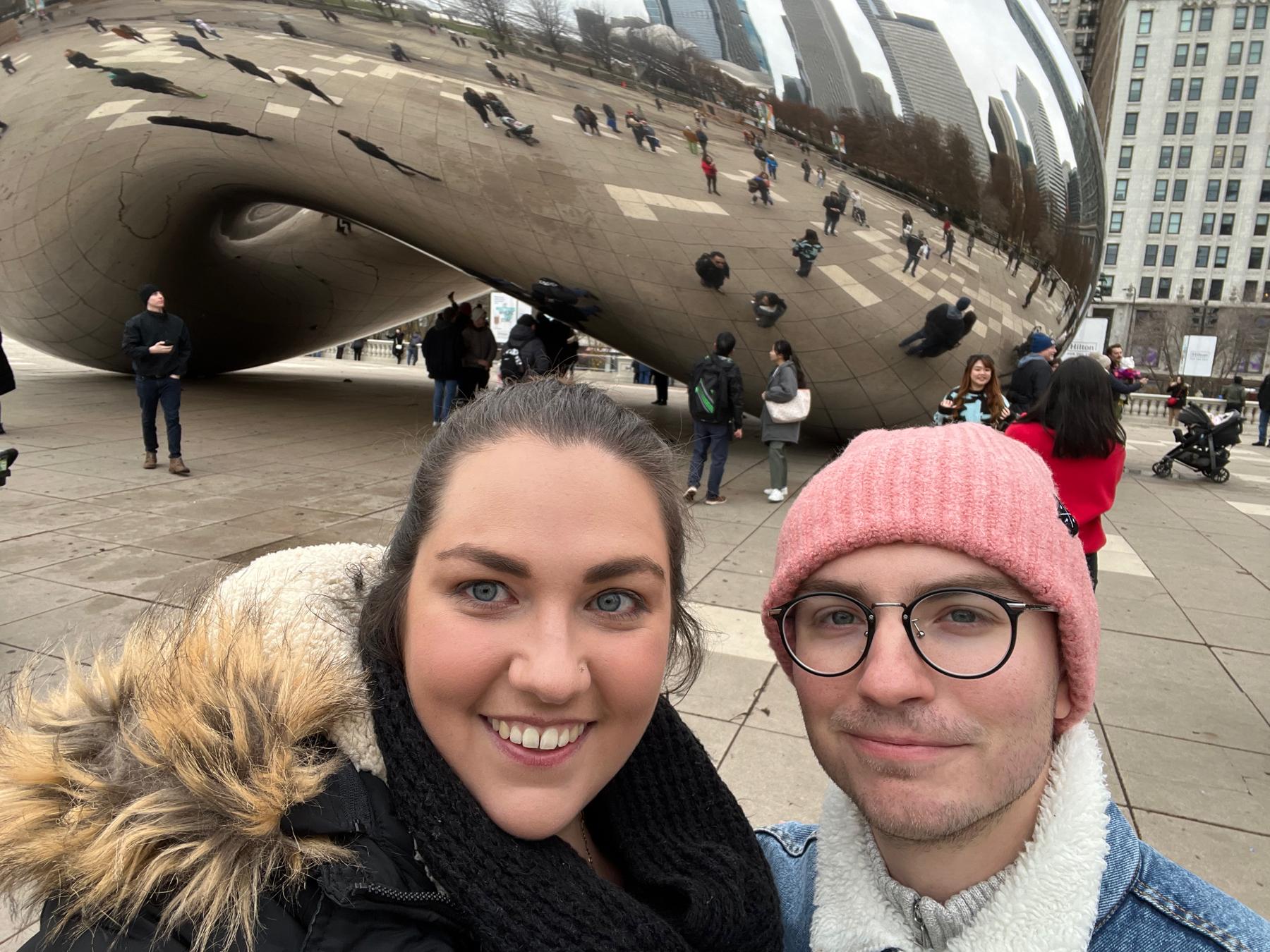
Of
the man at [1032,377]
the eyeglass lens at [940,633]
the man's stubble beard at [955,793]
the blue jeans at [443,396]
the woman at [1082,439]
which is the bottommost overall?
the blue jeans at [443,396]

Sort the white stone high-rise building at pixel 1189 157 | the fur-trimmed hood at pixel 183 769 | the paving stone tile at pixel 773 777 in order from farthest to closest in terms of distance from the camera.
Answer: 1. the white stone high-rise building at pixel 1189 157
2. the paving stone tile at pixel 773 777
3. the fur-trimmed hood at pixel 183 769

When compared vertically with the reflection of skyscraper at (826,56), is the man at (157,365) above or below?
below

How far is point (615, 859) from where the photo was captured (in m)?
1.42

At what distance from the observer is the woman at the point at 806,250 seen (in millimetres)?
8727

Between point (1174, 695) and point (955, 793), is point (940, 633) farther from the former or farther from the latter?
point (1174, 695)

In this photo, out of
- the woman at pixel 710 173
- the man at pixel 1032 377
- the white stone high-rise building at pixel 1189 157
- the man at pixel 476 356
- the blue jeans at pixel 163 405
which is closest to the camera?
the blue jeans at pixel 163 405

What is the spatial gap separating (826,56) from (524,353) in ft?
15.8

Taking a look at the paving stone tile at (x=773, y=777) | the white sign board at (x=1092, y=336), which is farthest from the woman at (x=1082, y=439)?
the white sign board at (x=1092, y=336)

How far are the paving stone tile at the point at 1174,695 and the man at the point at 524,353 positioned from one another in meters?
7.13

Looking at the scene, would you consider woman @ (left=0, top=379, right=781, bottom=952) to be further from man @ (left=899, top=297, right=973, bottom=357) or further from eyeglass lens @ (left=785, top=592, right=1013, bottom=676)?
man @ (left=899, top=297, right=973, bottom=357)

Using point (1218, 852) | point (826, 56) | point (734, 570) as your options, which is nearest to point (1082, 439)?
point (1218, 852)

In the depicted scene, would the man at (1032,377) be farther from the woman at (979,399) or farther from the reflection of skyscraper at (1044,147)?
the woman at (979,399)

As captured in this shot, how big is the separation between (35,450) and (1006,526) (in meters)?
10.3

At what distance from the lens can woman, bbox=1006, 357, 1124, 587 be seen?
4.37 meters
